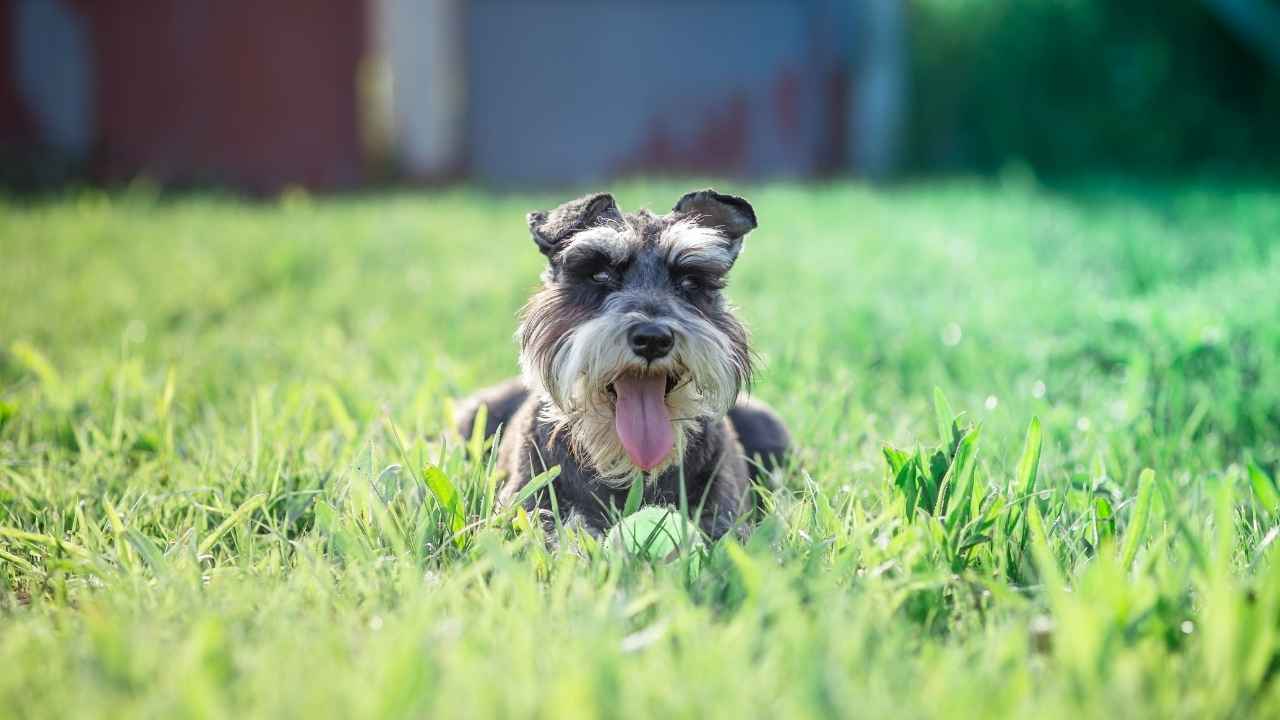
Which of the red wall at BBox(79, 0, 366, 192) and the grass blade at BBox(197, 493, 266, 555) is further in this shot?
the red wall at BBox(79, 0, 366, 192)

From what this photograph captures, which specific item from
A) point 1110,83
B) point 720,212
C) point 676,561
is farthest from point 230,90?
point 676,561

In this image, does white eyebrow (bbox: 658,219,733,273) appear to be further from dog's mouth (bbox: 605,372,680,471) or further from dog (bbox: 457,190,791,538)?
dog's mouth (bbox: 605,372,680,471)

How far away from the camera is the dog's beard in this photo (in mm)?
3217

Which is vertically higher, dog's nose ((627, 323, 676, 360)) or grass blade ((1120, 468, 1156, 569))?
dog's nose ((627, 323, 676, 360))

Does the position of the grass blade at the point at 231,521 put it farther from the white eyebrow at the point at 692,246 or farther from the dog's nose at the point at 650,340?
the white eyebrow at the point at 692,246

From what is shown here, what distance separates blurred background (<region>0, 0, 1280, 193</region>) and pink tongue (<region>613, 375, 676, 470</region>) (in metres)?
11.1

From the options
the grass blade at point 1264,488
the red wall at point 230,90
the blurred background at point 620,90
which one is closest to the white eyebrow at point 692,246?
the grass blade at point 1264,488

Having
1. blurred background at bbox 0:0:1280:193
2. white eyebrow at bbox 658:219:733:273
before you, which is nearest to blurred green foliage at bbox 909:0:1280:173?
blurred background at bbox 0:0:1280:193

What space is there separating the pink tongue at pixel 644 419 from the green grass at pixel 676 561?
42cm

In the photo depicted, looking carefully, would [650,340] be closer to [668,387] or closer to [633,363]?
[633,363]

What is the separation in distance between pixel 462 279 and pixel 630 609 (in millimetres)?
5320

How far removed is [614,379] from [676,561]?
29.5 inches

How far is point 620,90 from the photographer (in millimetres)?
15406

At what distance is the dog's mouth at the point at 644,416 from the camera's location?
130 inches
